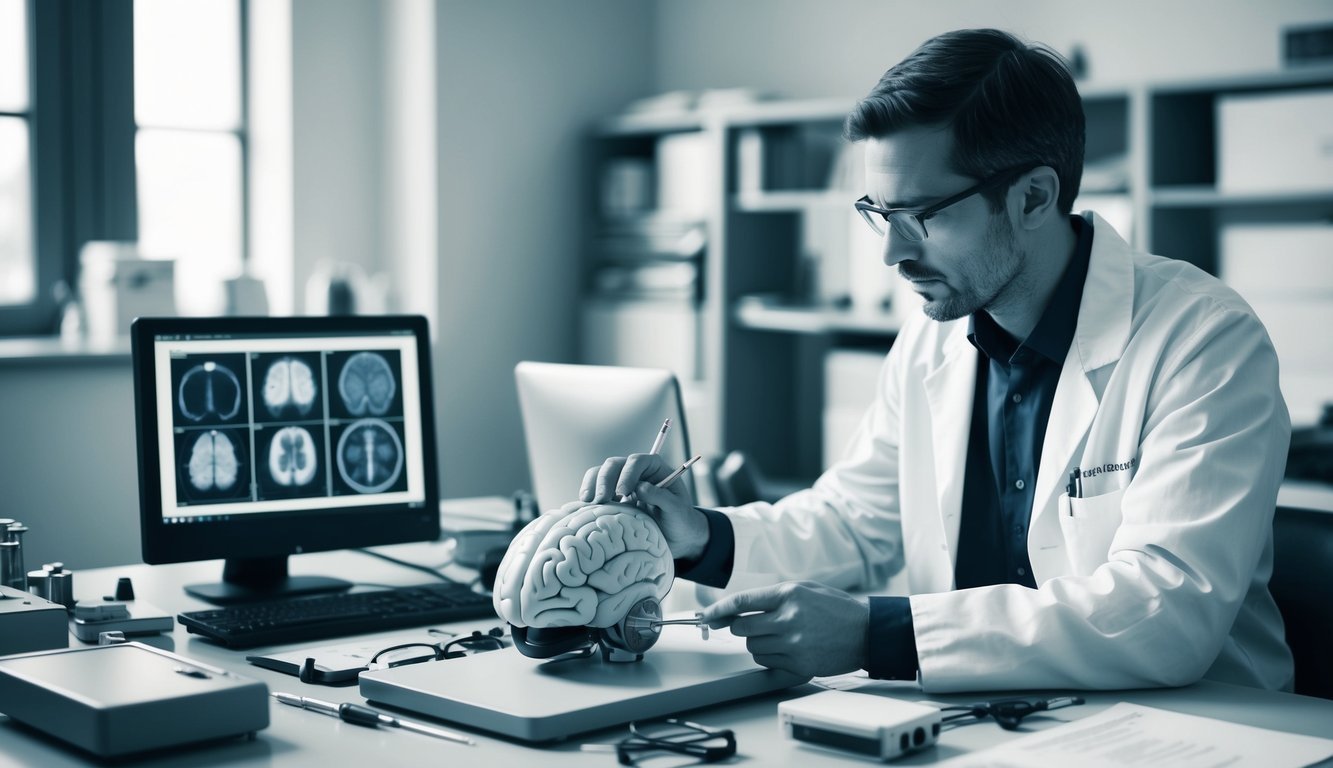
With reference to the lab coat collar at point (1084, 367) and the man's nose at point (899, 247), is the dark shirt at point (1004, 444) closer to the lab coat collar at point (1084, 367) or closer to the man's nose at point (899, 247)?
the lab coat collar at point (1084, 367)

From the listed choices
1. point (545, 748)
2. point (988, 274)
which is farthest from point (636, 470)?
point (988, 274)

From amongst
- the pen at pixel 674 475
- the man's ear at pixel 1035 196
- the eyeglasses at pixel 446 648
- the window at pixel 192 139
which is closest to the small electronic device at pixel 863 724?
the pen at pixel 674 475

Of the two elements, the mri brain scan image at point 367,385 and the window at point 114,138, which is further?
the window at point 114,138

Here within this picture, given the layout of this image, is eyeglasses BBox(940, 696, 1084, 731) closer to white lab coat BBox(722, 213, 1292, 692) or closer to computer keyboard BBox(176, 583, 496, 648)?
white lab coat BBox(722, 213, 1292, 692)

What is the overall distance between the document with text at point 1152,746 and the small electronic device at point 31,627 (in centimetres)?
97

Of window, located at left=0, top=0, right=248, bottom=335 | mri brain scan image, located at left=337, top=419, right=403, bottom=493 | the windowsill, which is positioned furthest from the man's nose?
window, located at left=0, top=0, right=248, bottom=335

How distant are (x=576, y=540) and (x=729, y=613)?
0.56 ft

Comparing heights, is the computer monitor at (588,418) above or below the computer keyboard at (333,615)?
above

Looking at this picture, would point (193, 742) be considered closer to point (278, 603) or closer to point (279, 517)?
point (278, 603)

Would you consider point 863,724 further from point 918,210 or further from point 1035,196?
point 1035,196

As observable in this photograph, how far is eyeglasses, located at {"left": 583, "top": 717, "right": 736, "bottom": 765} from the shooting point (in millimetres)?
1150

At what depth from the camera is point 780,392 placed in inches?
176

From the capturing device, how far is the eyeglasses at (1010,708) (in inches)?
49.1

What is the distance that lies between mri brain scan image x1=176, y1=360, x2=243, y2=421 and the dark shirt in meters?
0.68
